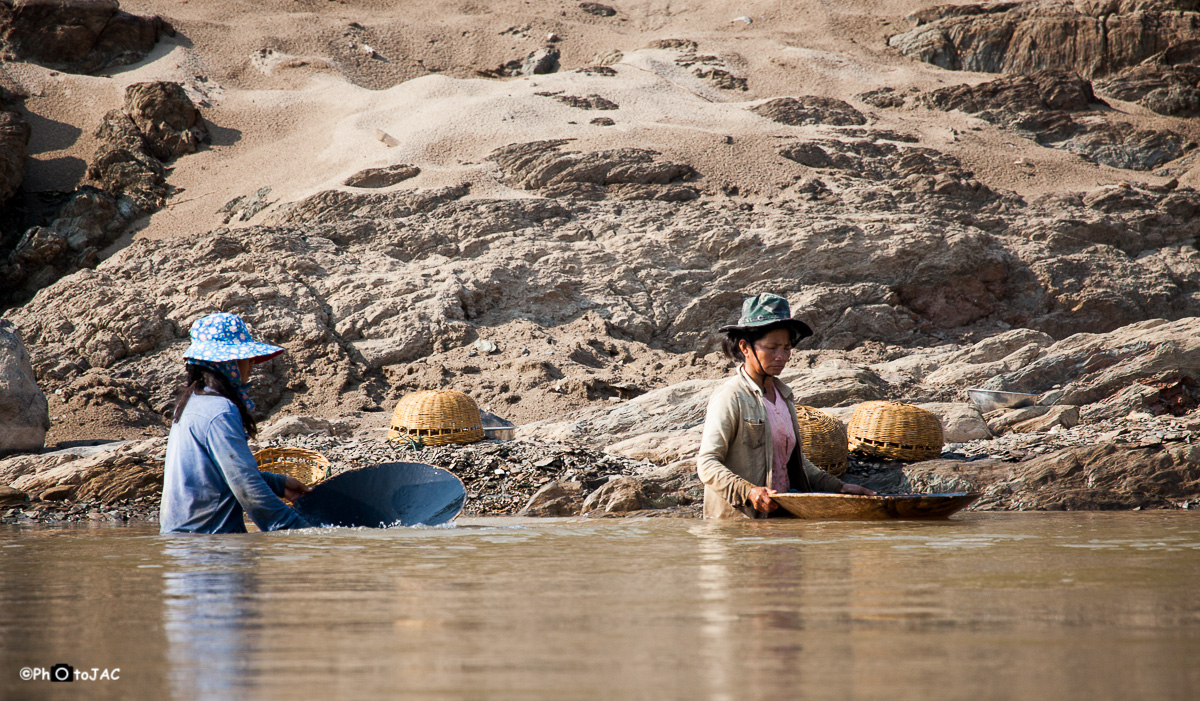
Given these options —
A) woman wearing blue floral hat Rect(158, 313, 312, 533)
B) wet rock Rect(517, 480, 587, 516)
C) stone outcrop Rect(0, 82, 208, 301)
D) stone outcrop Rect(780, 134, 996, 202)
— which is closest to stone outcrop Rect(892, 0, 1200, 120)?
stone outcrop Rect(780, 134, 996, 202)

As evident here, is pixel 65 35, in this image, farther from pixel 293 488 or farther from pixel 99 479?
pixel 293 488

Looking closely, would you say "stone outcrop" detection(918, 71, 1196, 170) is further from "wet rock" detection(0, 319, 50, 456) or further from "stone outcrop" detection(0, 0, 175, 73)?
"stone outcrop" detection(0, 0, 175, 73)

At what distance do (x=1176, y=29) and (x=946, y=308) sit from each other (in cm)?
1740

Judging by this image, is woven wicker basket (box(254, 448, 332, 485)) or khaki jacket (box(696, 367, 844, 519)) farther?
woven wicker basket (box(254, 448, 332, 485))

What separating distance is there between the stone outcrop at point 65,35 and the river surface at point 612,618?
1032 inches

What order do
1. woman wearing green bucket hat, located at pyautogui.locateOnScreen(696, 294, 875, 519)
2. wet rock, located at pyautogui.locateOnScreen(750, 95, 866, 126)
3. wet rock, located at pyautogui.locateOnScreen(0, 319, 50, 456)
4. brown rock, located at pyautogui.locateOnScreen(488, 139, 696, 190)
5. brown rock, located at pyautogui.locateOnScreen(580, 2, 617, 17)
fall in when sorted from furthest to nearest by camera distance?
brown rock, located at pyautogui.locateOnScreen(580, 2, 617, 17)
wet rock, located at pyautogui.locateOnScreen(750, 95, 866, 126)
brown rock, located at pyautogui.locateOnScreen(488, 139, 696, 190)
wet rock, located at pyautogui.locateOnScreen(0, 319, 50, 456)
woman wearing green bucket hat, located at pyautogui.locateOnScreen(696, 294, 875, 519)

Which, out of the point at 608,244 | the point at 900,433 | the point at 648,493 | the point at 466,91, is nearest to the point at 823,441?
the point at 900,433

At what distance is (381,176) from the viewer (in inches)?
719

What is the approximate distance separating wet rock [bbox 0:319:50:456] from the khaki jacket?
8510 mm

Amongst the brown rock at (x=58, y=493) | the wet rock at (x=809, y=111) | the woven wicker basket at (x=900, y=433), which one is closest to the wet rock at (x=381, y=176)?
the wet rock at (x=809, y=111)

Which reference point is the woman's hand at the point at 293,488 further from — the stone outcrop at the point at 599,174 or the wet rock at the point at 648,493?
the stone outcrop at the point at 599,174

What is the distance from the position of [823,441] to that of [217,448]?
4898 millimetres

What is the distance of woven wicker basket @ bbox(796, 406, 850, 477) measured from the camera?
24.7 feet

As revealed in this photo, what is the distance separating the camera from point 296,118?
78.5 feet
